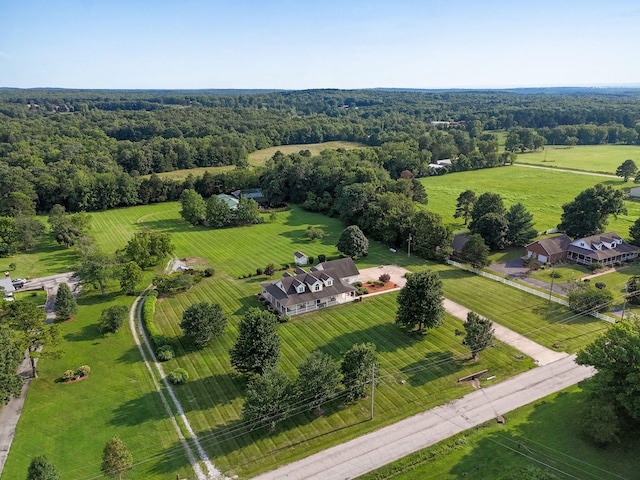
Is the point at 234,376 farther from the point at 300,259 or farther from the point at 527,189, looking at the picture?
the point at 527,189

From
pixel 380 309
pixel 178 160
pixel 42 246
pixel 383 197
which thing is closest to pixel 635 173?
pixel 383 197

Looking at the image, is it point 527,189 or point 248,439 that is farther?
point 527,189

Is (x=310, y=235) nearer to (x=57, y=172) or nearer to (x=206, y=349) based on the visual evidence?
(x=206, y=349)

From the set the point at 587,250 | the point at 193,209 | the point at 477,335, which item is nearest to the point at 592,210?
the point at 587,250

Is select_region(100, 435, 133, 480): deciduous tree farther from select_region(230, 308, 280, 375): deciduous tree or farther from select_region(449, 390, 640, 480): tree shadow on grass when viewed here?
select_region(449, 390, 640, 480): tree shadow on grass

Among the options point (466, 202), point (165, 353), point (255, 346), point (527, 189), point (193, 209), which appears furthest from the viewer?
point (527, 189)

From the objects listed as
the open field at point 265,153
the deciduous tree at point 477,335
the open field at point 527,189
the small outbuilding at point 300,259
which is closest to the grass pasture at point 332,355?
the deciduous tree at point 477,335
